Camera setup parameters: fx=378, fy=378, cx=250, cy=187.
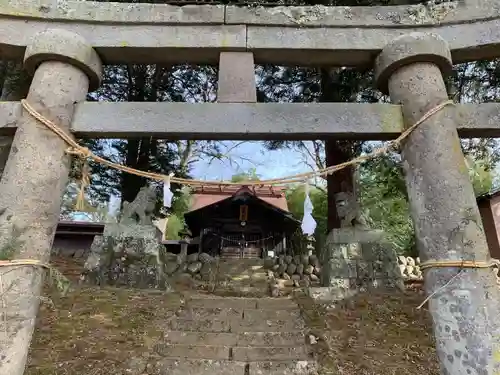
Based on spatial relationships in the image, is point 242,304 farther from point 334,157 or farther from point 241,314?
point 334,157

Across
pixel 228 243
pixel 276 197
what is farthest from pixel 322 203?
pixel 228 243

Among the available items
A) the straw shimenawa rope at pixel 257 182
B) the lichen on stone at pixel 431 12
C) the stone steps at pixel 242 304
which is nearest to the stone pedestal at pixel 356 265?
the stone steps at pixel 242 304

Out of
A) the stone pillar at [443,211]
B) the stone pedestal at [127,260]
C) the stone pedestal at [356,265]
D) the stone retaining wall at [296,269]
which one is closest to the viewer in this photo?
the stone pillar at [443,211]

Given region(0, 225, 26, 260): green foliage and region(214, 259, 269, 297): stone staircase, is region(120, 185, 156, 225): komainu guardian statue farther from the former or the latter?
region(0, 225, 26, 260): green foliage

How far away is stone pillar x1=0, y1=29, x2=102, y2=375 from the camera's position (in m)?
2.23

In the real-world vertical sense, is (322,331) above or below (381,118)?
below

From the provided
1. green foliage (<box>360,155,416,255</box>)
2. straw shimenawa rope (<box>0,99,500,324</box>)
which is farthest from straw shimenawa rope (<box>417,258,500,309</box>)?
green foliage (<box>360,155,416,255</box>)

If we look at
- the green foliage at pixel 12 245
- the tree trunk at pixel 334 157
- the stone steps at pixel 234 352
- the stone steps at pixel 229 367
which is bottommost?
the stone steps at pixel 229 367

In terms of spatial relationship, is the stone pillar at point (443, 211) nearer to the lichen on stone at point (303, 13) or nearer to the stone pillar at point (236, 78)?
the lichen on stone at point (303, 13)

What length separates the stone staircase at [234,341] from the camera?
3.87 metres

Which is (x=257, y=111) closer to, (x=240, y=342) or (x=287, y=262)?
(x=240, y=342)

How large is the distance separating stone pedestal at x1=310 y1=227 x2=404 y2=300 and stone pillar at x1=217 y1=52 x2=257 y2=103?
3.96 metres

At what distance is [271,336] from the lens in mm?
4578

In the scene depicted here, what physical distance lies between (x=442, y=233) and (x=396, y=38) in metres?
1.62
